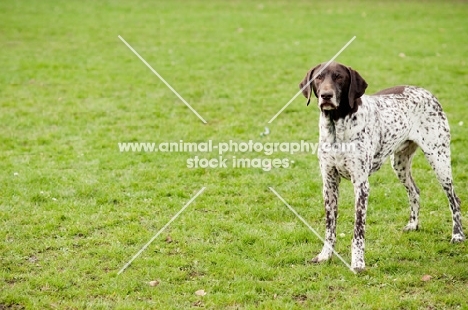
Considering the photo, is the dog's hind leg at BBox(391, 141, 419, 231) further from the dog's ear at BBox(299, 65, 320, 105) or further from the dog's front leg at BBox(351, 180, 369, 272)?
the dog's ear at BBox(299, 65, 320, 105)

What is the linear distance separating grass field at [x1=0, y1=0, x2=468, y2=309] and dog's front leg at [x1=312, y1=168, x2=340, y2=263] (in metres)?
0.14

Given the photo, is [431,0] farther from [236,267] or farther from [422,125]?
[236,267]

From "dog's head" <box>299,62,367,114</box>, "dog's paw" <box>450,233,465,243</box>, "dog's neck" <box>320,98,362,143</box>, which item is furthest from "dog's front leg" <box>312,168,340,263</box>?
"dog's paw" <box>450,233,465,243</box>

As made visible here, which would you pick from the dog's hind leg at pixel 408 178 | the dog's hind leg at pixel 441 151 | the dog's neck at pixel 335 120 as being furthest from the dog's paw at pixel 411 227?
the dog's neck at pixel 335 120

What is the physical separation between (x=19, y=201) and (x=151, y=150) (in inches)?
100

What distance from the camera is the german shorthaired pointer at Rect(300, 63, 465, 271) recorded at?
611 cm

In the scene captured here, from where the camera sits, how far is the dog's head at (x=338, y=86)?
5.96 meters

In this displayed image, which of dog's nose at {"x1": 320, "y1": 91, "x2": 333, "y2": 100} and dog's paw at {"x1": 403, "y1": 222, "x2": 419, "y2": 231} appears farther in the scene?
dog's paw at {"x1": 403, "y1": 222, "x2": 419, "y2": 231}

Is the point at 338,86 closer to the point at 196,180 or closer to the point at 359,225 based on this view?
the point at 359,225

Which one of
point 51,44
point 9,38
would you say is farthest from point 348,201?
point 9,38

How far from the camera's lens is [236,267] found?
6438 mm

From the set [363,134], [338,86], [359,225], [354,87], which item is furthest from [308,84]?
[359,225]

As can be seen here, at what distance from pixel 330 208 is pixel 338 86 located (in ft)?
4.44

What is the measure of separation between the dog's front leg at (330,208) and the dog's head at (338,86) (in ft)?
2.52
